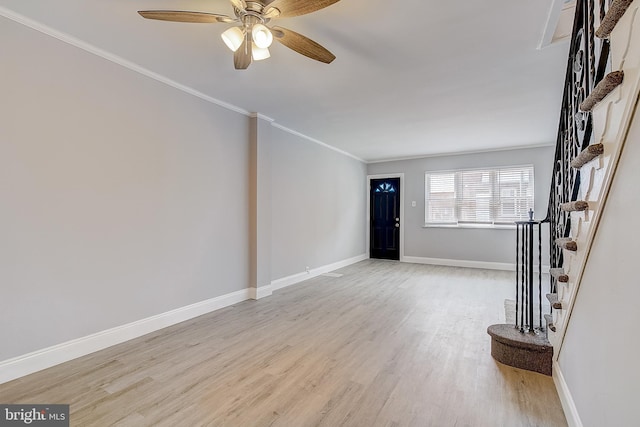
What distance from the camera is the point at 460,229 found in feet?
21.6

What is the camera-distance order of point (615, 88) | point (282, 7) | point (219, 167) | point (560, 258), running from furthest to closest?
1. point (219, 167)
2. point (560, 258)
3. point (282, 7)
4. point (615, 88)

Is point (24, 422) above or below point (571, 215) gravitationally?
below

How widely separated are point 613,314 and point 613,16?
1138 millimetres

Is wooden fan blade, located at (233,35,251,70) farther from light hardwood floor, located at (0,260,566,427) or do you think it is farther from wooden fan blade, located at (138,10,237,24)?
light hardwood floor, located at (0,260,566,427)

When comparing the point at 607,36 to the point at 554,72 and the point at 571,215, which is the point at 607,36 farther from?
the point at 554,72

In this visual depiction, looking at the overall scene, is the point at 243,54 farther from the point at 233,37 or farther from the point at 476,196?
the point at 476,196

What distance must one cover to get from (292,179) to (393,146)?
7.56 feet

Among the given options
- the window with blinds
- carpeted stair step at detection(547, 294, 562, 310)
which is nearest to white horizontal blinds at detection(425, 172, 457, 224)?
the window with blinds

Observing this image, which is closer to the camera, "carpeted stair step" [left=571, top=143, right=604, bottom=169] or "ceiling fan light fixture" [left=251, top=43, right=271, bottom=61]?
"carpeted stair step" [left=571, top=143, right=604, bottom=169]

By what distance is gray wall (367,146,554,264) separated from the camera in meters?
5.82

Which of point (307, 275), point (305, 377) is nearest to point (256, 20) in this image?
point (305, 377)

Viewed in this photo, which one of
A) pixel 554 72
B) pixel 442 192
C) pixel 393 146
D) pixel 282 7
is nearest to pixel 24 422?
pixel 282 7

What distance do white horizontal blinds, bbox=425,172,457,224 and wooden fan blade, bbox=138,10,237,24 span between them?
5968mm

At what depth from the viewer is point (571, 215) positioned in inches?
72.8
